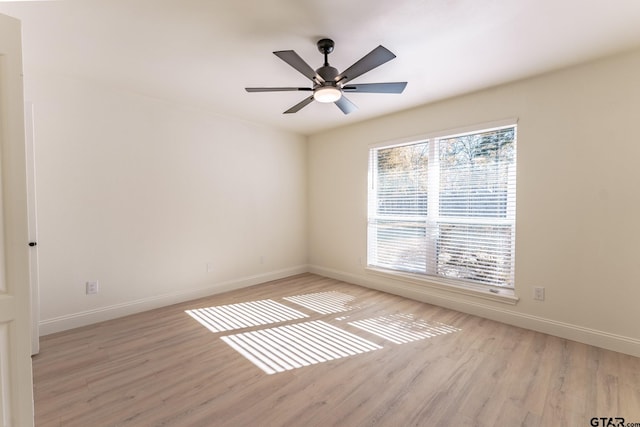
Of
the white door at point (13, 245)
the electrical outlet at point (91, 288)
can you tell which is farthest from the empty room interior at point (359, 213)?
the white door at point (13, 245)

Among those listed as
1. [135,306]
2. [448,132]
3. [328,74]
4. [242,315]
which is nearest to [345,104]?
[328,74]

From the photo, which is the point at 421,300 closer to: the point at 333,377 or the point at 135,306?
the point at 333,377

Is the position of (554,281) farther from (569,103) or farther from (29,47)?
(29,47)

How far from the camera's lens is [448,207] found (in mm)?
3516

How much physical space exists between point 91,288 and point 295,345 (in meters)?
2.29

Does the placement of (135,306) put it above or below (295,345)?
above

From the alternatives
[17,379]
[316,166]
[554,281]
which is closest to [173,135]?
[316,166]

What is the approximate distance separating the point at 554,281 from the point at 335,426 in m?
2.54

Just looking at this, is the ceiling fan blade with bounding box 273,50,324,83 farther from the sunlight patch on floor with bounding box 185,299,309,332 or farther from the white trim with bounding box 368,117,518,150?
the sunlight patch on floor with bounding box 185,299,309,332

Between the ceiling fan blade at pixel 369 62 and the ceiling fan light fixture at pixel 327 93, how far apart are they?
0.08 m

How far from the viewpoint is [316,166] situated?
509 cm

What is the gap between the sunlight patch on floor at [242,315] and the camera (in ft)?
9.93

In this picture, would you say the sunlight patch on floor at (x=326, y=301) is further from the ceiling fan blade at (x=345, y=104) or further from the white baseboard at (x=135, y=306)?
the ceiling fan blade at (x=345, y=104)

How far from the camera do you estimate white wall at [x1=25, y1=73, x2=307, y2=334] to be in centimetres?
280
